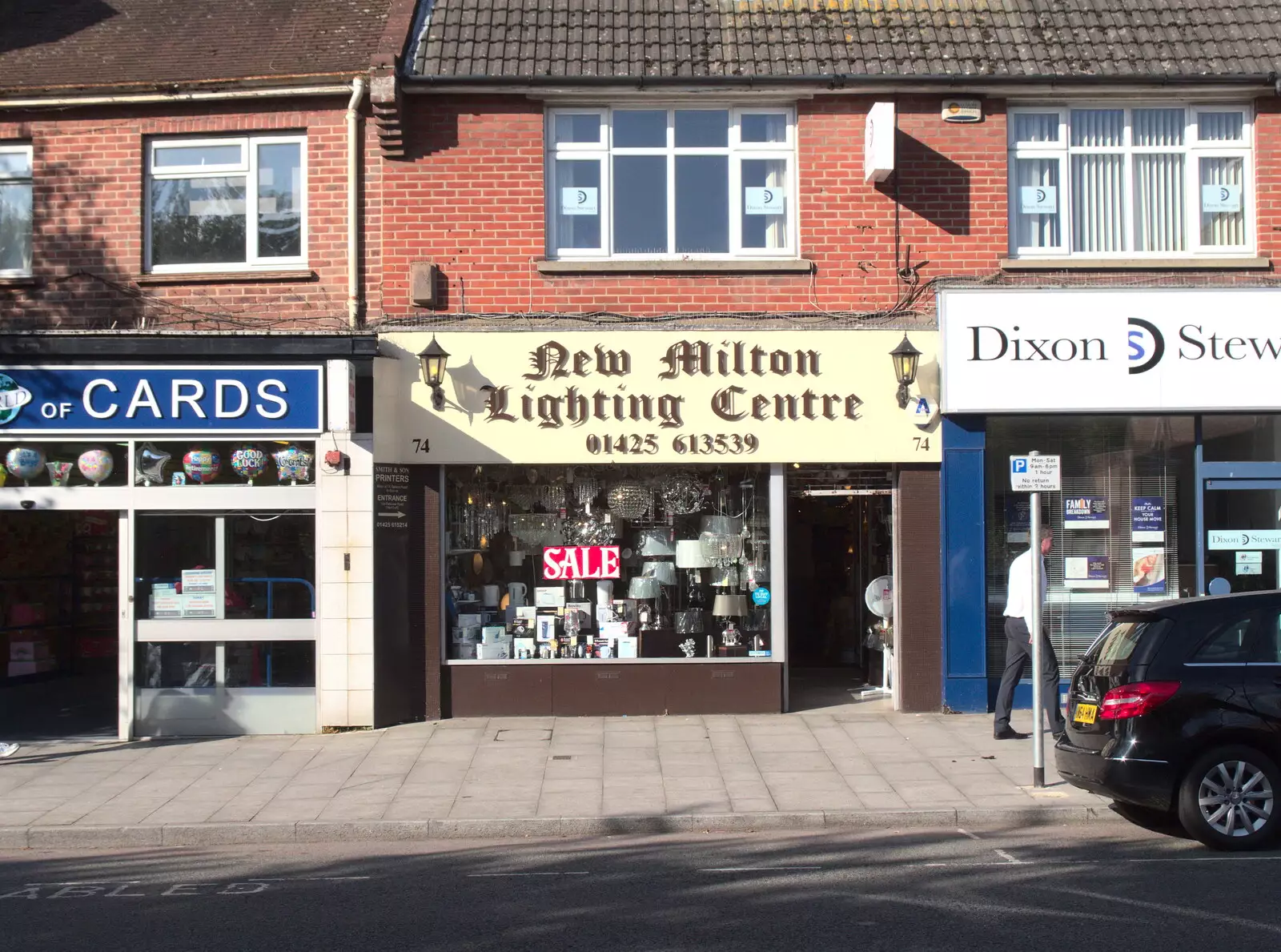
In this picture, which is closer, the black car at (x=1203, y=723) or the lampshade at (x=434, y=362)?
the black car at (x=1203, y=723)

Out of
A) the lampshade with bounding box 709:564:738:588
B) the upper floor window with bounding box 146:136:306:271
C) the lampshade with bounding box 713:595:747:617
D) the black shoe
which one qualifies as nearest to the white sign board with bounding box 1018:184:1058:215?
the lampshade with bounding box 709:564:738:588

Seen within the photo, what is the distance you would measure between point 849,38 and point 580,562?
6.07 m

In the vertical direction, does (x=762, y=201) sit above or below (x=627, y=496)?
above

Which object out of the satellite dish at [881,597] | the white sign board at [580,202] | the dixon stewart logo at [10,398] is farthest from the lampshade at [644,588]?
the dixon stewart logo at [10,398]

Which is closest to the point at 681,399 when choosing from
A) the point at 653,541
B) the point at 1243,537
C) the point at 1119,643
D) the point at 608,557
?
the point at 653,541

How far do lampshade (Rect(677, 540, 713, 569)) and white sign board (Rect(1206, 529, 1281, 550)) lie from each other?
512 centimetres

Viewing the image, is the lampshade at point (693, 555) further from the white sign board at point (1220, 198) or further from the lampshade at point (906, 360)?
the white sign board at point (1220, 198)

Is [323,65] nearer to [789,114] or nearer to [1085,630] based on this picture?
[789,114]

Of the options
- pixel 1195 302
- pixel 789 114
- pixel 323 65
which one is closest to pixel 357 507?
pixel 323 65

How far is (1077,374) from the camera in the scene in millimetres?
12203

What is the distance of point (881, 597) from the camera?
13.0m

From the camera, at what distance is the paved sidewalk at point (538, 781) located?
853cm

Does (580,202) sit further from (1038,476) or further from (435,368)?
(1038,476)

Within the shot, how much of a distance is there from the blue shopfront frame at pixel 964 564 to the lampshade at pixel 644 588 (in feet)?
9.34
